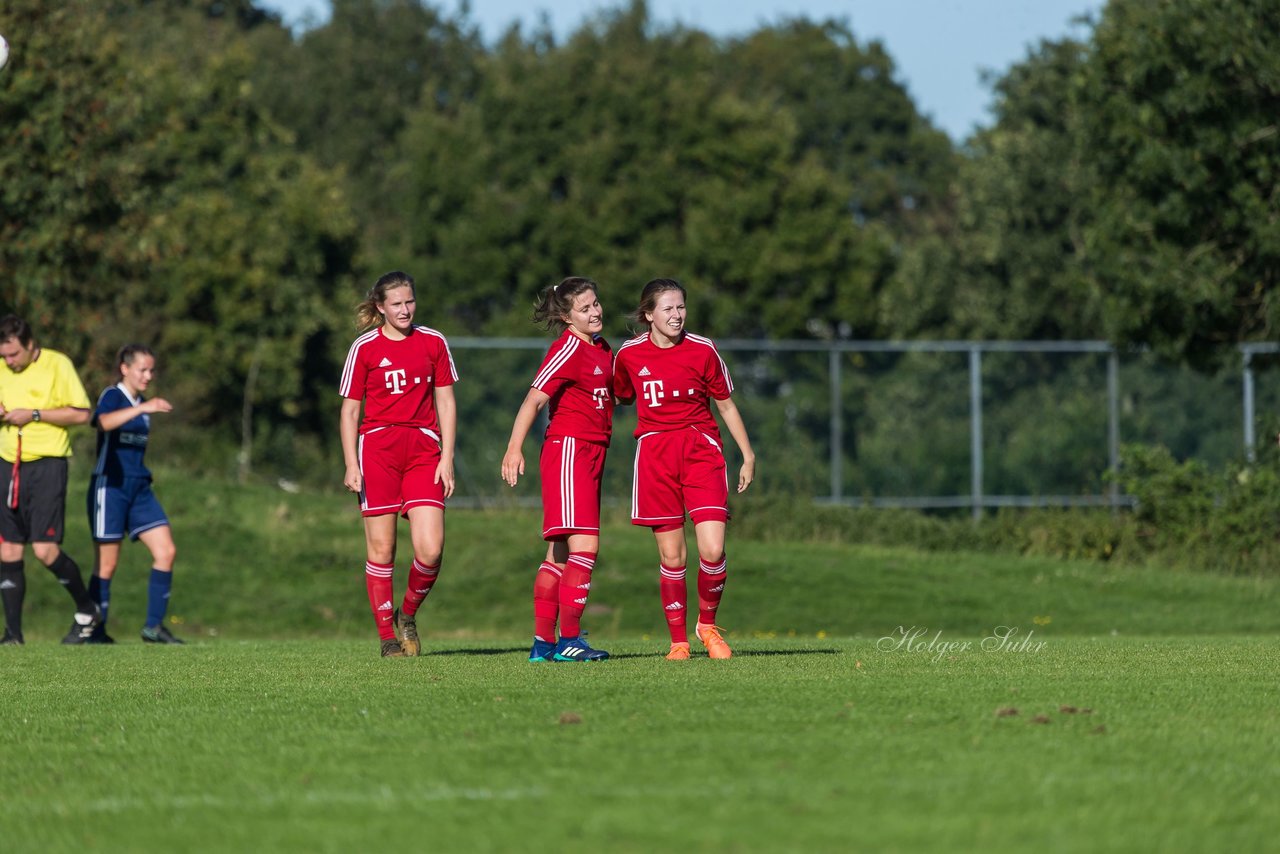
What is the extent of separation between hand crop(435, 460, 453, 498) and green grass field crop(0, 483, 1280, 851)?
98 cm

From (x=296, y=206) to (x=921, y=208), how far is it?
26.3 metres

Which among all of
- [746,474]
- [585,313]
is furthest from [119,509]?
[746,474]

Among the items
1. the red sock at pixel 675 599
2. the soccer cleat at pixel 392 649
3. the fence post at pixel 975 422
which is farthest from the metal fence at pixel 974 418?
the red sock at pixel 675 599

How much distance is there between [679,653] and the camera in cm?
977

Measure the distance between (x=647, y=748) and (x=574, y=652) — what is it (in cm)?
374

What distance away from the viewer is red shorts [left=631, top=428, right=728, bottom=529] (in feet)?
31.8

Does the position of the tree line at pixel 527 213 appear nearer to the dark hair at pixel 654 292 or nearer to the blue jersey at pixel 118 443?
the blue jersey at pixel 118 443

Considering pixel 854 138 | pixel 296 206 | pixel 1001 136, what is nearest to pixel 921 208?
pixel 854 138

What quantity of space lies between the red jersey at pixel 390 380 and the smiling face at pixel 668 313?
1.36 m

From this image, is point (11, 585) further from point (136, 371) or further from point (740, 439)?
point (740, 439)

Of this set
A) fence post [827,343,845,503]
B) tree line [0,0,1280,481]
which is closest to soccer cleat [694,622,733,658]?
fence post [827,343,845,503]

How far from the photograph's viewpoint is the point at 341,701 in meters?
7.68

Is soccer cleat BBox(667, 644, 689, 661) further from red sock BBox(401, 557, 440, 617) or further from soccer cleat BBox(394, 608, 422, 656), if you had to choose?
soccer cleat BBox(394, 608, 422, 656)

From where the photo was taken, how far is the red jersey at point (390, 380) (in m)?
10.3
